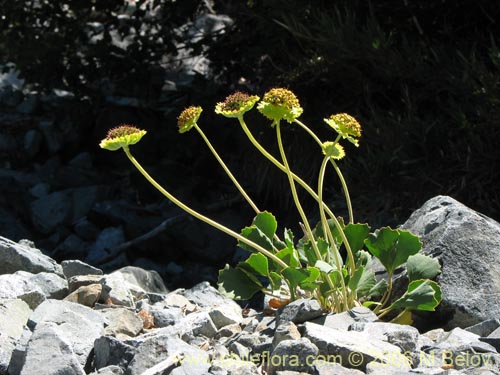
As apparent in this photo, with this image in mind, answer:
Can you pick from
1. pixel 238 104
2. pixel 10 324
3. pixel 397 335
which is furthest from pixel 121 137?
pixel 397 335

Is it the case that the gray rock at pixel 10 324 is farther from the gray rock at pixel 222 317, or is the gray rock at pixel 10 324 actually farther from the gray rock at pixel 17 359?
the gray rock at pixel 222 317

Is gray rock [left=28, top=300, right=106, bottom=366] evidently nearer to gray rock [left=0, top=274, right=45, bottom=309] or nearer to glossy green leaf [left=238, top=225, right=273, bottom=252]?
gray rock [left=0, top=274, right=45, bottom=309]

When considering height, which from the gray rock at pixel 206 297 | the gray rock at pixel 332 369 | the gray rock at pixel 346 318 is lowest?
the gray rock at pixel 206 297

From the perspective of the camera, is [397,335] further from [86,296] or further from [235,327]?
[86,296]

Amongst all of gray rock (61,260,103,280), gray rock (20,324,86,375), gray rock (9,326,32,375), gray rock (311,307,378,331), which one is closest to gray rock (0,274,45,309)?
gray rock (61,260,103,280)

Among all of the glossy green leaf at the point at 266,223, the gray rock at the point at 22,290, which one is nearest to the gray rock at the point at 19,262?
the gray rock at the point at 22,290

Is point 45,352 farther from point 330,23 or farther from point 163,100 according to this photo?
point 163,100

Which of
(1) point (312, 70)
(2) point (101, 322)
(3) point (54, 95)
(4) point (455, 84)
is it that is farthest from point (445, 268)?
(3) point (54, 95)

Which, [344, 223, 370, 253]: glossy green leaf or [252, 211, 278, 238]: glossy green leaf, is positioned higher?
[252, 211, 278, 238]: glossy green leaf
